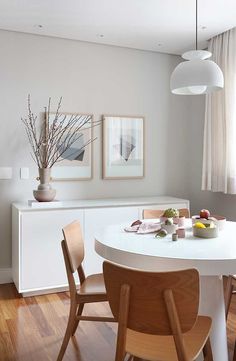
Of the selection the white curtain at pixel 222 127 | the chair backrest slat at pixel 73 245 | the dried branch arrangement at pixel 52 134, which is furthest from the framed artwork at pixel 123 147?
the chair backrest slat at pixel 73 245

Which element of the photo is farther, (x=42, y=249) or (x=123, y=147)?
(x=123, y=147)

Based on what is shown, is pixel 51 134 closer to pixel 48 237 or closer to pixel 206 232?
pixel 48 237

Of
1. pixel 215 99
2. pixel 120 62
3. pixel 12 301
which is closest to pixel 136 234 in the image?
pixel 12 301

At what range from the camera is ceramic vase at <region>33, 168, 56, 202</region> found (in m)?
3.50

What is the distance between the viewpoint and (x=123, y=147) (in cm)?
424

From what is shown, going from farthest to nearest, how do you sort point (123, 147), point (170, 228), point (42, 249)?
1. point (123, 147)
2. point (42, 249)
3. point (170, 228)

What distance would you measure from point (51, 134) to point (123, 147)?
0.87 meters

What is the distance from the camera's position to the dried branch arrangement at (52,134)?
12.3ft

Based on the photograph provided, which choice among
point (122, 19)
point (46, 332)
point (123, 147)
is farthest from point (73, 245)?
point (122, 19)

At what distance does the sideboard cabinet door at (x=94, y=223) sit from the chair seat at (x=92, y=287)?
1.03m

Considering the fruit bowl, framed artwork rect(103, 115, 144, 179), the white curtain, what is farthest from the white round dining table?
framed artwork rect(103, 115, 144, 179)

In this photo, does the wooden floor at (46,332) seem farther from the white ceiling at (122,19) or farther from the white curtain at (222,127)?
the white ceiling at (122,19)

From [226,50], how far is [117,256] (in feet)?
9.24

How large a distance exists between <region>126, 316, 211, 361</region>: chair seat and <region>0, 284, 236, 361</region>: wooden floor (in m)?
0.79
